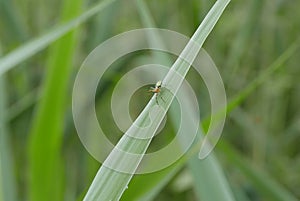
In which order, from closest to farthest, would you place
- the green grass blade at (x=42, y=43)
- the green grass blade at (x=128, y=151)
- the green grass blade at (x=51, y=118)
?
1. the green grass blade at (x=128, y=151)
2. the green grass blade at (x=42, y=43)
3. the green grass blade at (x=51, y=118)

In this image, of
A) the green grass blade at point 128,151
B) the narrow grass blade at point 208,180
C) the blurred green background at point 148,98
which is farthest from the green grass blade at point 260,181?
the green grass blade at point 128,151

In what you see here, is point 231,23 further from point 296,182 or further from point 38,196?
point 38,196

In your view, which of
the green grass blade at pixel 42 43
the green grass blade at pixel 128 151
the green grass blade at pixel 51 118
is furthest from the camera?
the green grass blade at pixel 51 118

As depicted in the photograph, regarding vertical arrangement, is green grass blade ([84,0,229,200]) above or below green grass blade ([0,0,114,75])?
below

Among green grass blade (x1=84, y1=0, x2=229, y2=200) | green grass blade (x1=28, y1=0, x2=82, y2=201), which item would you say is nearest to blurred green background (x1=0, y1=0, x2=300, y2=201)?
green grass blade (x1=28, y1=0, x2=82, y2=201)

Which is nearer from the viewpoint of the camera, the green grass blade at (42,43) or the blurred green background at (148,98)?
the green grass blade at (42,43)

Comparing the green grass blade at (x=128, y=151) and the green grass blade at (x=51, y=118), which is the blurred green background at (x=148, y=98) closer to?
the green grass blade at (x=51, y=118)

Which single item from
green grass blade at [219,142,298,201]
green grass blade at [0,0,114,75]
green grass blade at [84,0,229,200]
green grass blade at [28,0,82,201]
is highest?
green grass blade at [28,0,82,201]

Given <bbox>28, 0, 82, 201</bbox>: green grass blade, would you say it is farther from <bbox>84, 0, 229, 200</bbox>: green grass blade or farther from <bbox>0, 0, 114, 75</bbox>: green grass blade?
<bbox>84, 0, 229, 200</bbox>: green grass blade

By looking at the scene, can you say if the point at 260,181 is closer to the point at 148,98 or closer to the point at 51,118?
the point at 51,118
